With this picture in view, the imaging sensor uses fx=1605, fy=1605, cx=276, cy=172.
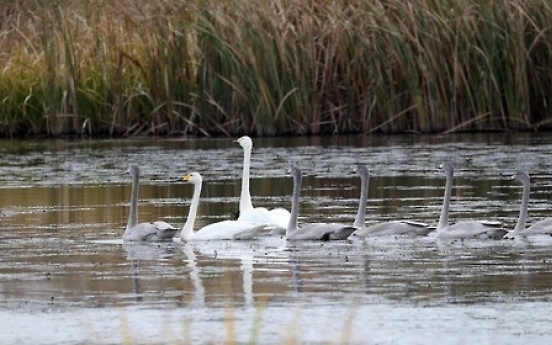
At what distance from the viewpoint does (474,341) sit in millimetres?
8711

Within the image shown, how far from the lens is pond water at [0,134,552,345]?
9211mm

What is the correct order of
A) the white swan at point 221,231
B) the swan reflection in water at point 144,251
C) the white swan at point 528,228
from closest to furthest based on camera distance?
1. the swan reflection in water at point 144,251
2. the white swan at point 528,228
3. the white swan at point 221,231

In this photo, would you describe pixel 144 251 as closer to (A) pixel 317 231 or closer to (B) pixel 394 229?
(A) pixel 317 231

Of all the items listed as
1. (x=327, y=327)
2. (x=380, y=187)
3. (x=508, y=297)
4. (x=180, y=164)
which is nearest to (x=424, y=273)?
(x=508, y=297)

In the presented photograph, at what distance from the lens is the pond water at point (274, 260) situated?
30.2 feet

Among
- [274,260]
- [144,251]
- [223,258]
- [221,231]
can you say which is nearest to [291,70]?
[221,231]

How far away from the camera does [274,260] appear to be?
12.4 m

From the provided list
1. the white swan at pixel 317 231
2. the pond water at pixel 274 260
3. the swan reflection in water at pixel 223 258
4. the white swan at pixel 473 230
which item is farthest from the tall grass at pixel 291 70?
the swan reflection in water at pixel 223 258

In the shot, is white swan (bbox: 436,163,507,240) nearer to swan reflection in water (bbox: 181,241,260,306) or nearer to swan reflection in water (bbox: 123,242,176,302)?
swan reflection in water (bbox: 181,241,260,306)

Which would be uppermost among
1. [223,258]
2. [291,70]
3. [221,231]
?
[291,70]

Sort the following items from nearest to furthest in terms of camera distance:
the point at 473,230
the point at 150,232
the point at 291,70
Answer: the point at 473,230 → the point at 150,232 → the point at 291,70

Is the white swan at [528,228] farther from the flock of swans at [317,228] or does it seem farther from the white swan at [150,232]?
the white swan at [150,232]

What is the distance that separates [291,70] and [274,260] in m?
11.5

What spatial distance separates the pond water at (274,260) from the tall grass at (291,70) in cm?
135
